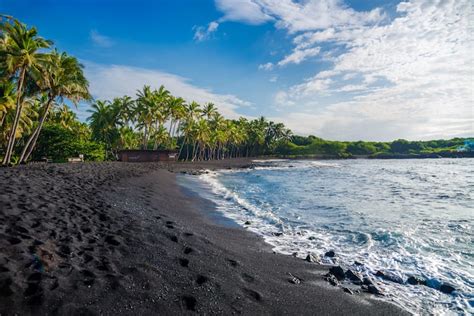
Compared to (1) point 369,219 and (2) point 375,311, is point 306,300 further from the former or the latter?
(1) point 369,219

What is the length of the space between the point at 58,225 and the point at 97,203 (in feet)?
10.7

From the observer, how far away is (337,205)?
14.4 meters

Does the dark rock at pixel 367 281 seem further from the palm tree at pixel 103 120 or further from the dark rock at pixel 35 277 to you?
the palm tree at pixel 103 120

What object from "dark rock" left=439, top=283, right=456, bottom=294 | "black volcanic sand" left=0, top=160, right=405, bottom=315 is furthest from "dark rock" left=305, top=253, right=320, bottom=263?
"dark rock" left=439, top=283, right=456, bottom=294

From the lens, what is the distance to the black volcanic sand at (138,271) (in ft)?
12.0

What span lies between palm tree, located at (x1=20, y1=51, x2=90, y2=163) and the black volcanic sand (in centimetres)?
2179

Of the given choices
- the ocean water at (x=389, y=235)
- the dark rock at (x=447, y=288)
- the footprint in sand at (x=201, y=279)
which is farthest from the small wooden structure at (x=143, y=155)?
the dark rock at (x=447, y=288)

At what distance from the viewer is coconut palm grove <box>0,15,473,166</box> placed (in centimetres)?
2275

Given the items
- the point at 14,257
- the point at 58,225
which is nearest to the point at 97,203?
the point at 58,225

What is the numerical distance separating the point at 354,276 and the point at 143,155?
4251 cm

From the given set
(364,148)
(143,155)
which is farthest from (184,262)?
(364,148)

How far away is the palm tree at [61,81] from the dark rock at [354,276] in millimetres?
28150

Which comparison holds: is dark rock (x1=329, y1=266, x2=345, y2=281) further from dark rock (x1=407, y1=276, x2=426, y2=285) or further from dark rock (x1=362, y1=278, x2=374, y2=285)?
dark rock (x1=407, y1=276, x2=426, y2=285)

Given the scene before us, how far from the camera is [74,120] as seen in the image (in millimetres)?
57031
